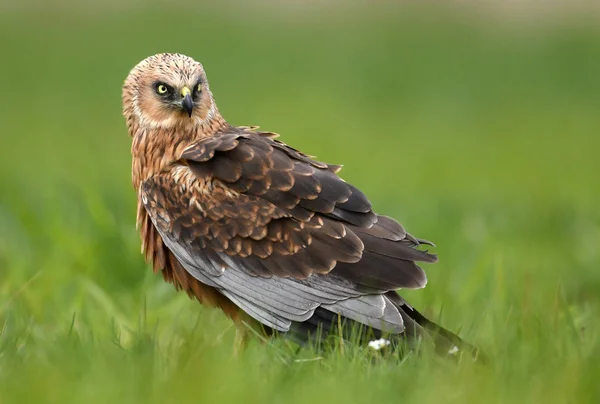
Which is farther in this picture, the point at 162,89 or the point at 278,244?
the point at 162,89

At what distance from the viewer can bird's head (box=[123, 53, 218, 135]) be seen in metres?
6.04

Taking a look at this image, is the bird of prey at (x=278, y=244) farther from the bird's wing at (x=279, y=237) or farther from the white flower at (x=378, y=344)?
the white flower at (x=378, y=344)

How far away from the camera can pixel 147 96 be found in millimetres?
6184

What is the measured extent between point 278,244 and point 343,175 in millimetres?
6284

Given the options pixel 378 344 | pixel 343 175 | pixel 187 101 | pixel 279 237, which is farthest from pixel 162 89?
pixel 343 175

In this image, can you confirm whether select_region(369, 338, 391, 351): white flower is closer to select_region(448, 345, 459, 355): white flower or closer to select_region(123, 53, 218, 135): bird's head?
select_region(448, 345, 459, 355): white flower

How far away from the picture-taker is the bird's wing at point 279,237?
5344 mm

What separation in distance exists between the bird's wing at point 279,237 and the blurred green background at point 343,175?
299mm

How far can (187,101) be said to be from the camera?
593 cm

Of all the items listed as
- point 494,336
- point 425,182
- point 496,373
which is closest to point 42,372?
point 496,373

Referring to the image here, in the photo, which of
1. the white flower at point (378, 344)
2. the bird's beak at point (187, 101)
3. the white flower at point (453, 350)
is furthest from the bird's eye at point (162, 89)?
the white flower at point (453, 350)

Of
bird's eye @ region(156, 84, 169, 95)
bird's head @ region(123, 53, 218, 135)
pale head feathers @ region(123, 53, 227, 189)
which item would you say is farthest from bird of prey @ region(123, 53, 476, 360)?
bird's eye @ region(156, 84, 169, 95)

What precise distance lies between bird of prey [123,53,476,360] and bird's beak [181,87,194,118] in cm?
24

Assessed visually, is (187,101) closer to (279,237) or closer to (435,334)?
(279,237)
